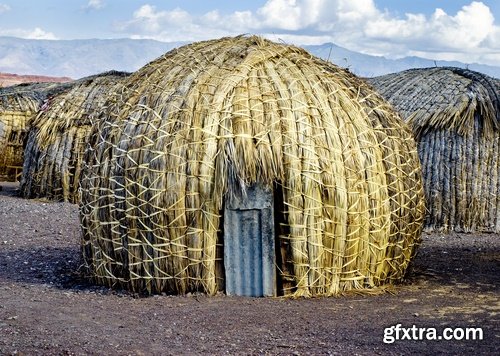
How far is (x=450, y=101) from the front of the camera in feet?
54.6

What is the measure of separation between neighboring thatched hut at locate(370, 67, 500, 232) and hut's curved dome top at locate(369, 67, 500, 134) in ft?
0.06

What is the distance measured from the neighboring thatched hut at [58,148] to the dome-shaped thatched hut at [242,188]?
8.91 m

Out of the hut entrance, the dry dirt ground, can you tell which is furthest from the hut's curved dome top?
the hut entrance

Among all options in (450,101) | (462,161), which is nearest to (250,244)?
(462,161)

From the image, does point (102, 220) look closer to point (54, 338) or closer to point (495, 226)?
point (54, 338)

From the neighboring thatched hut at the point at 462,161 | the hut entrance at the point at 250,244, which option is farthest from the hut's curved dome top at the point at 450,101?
the hut entrance at the point at 250,244

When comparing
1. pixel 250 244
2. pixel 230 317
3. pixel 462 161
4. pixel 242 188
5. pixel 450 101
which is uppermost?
pixel 450 101

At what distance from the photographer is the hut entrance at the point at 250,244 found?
9.82m

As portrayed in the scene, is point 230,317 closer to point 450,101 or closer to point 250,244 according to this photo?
point 250,244

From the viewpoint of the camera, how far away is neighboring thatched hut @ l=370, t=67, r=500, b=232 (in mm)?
16469

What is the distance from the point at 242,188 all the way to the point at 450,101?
8063 mm

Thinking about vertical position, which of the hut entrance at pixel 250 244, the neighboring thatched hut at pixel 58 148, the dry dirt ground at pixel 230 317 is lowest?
the dry dirt ground at pixel 230 317

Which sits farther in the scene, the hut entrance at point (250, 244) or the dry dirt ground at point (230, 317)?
the hut entrance at point (250, 244)

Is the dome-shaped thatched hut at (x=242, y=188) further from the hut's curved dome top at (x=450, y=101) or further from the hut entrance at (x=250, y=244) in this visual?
the hut's curved dome top at (x=450, y=101)
